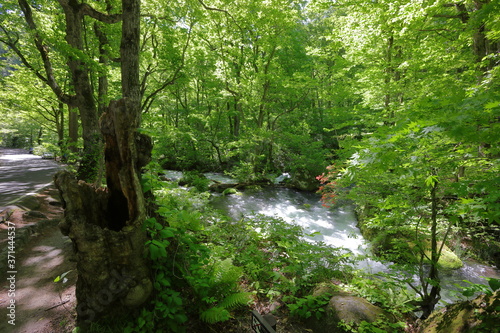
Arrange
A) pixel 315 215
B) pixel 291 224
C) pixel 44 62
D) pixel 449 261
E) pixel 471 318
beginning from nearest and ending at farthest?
1. pixel 471 318
2. pixel 449 261
3. pixel 291 224
4. pixel 44 62
5. pixel 315 215

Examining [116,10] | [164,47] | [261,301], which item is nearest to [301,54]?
[164,47]

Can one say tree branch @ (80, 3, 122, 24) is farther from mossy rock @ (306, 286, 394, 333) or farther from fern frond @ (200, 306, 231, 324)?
mossy rock @ (306, 286, 394, 333)

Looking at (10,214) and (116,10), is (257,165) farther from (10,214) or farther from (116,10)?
(10,214)

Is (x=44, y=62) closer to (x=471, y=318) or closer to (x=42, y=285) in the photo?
(x=42, y=285)

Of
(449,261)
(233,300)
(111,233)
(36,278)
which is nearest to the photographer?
(111,233)

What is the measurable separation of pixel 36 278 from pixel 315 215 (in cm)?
993

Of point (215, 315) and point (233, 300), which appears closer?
point (215, 315)

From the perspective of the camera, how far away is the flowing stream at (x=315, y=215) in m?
6.19

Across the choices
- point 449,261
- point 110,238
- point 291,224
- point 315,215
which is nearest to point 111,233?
point 110,238

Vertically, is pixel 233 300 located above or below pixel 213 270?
below

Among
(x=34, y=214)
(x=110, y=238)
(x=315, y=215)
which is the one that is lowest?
(x=315, y=215)

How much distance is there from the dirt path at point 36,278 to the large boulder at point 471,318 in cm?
458

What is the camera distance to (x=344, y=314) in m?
3.14

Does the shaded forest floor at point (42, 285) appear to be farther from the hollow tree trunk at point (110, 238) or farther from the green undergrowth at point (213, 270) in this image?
the hollow tree trunk at point (110, 238)
